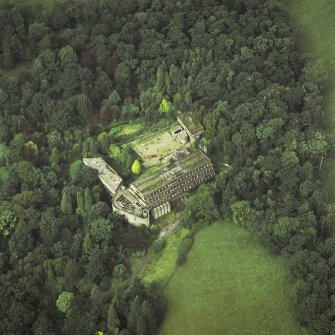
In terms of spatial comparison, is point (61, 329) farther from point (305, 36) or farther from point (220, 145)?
point (305, 36)

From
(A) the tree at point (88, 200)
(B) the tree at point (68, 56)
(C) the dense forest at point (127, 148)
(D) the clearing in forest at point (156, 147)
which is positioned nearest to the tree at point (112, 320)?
(C) the dense forest at point (127, 148)

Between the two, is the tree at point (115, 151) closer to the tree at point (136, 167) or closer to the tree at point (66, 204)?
the tree at point (136, 167)

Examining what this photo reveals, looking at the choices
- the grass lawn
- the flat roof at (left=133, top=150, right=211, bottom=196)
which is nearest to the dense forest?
the grass lawn

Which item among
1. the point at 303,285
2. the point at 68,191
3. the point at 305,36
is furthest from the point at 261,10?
the point at 303,285

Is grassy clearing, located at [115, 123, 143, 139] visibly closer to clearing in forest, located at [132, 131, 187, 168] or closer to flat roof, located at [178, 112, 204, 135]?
clearing in forest, located at [132, 131, 187, 168]

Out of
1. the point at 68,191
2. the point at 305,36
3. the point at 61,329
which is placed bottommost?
the point at 61,329

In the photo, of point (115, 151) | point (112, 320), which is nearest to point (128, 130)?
point (115, 151)
